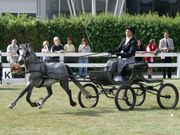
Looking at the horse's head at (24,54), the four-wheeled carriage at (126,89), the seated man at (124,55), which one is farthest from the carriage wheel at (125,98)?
the horse's head at (24,54)

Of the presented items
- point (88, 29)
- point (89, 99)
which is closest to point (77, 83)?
point (89, 99)

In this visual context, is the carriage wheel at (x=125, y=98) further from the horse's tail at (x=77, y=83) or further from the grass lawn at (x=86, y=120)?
the horse's tail at (x=77, y=83)

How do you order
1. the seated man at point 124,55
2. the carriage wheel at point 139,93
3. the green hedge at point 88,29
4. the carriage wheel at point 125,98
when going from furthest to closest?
1. the green hedge at point 88,29
2. the carriage wheel at point 139,93
3. the seated man at point 124,55
4. the carriage wheel at point 125,98

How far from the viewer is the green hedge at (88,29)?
98.2ft

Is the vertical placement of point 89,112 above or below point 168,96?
below

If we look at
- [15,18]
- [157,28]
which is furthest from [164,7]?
[15,18]

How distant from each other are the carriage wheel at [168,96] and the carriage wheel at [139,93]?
476mm

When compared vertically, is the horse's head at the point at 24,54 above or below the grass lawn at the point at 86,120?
above

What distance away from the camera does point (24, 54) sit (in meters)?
13.9

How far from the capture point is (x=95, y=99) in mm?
15086

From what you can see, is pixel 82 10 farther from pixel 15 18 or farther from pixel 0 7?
pixel 15 18

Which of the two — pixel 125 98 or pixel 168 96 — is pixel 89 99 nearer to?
pixel 125 98

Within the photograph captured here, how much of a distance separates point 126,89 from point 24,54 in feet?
8.20

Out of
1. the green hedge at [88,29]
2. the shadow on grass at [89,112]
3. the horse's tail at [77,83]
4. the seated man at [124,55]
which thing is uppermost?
the green hedge at [88,29]
